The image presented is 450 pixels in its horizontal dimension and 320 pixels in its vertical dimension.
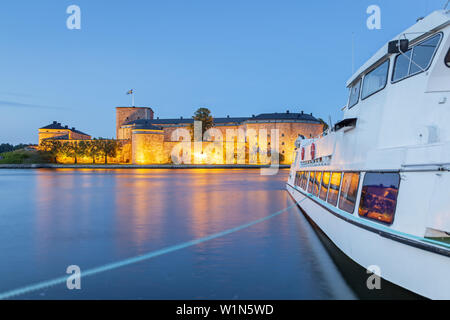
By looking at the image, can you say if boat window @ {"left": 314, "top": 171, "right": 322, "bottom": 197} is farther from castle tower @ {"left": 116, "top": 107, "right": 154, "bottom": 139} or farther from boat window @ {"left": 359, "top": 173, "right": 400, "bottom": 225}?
castle tower @ {"left": 116, "top": 107, "right": 154, "bottom": 139}

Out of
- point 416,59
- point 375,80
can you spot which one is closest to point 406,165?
point 416,59

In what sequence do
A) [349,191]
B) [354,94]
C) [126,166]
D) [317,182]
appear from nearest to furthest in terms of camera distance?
[349,191] < [354,94] < [317,182] < [126,166]

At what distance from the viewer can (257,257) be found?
9094 mm

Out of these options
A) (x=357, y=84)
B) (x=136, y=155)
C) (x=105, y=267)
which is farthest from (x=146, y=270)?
(x=136, y=155)

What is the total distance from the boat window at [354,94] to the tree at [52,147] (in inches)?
3882

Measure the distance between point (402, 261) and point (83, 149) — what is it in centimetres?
9779

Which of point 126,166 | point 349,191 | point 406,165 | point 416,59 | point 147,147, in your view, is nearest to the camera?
point 406,165

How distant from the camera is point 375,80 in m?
7.02

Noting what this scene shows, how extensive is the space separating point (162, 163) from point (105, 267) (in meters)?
87.9

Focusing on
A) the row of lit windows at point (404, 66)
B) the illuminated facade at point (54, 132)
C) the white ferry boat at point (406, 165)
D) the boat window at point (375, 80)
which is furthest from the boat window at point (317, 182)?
the illuminated facade at point (54, 132)

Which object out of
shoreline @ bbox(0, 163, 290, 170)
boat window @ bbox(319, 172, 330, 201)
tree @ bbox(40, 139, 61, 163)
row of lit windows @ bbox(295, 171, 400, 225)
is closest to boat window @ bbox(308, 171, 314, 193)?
boat window @ bbox(319, 172, 330, 201)

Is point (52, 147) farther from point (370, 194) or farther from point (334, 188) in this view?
point (370, 194)

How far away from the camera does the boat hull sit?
464 cm

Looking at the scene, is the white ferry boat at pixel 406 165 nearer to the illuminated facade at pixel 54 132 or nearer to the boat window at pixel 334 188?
the boat window at pixel 334 188
